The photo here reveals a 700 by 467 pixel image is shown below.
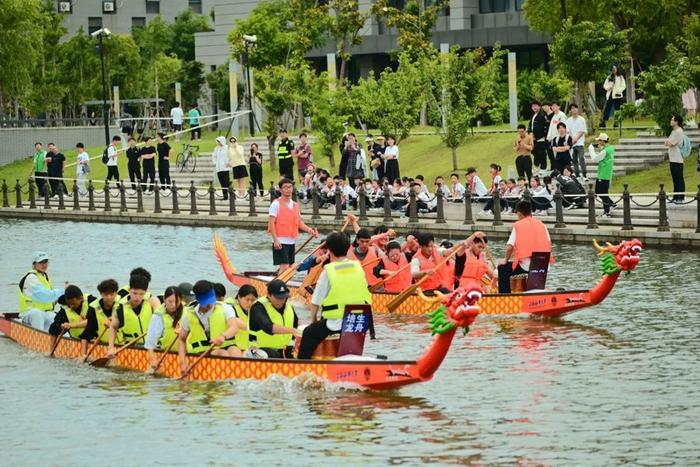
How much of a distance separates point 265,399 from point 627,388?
4.38 m

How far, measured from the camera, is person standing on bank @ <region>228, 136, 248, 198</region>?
1889 inches

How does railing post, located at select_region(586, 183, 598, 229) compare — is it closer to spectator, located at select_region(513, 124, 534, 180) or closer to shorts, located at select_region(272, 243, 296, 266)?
spectator, located at select_region(513, 124, 534, 180)

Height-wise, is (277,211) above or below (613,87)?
below

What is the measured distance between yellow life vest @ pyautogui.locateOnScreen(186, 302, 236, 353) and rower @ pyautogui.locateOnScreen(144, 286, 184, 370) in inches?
20.4

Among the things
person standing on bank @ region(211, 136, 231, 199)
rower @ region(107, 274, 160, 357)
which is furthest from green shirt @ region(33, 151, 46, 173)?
rower @ region(107, 274, 160, 357)

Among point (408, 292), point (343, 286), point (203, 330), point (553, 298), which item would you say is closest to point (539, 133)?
point (553, 298)

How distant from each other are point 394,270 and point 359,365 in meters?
6.89

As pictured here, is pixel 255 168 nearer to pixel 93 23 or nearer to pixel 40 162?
pixel 40 162

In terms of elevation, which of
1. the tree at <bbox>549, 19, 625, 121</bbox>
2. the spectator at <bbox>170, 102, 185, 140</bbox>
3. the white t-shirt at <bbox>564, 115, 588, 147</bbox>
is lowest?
the white t-shirt at <bbox>564, 115, 588, 147</bbox>

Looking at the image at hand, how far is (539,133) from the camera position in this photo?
41.5 m

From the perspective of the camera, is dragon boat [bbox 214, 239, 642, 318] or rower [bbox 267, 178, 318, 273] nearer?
dragon boat [bbox 214, 239, 642, 318]

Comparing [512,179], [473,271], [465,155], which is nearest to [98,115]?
[465,155]

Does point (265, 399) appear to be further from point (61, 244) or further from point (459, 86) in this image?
point (459, 86)

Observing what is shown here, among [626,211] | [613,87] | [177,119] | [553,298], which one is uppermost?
[613,87]
